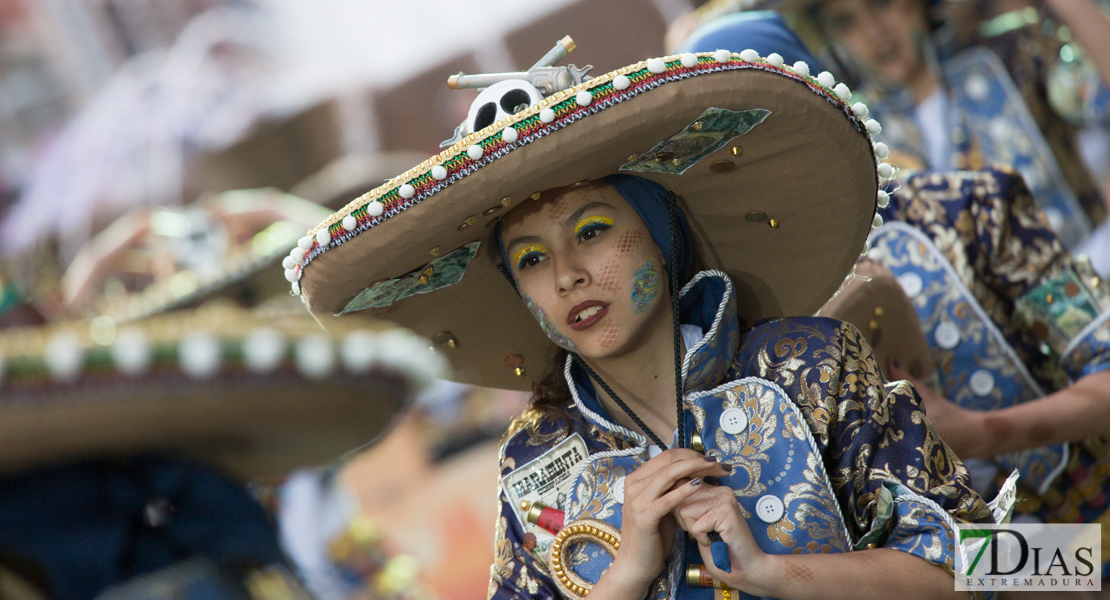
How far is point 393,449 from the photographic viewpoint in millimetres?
7258

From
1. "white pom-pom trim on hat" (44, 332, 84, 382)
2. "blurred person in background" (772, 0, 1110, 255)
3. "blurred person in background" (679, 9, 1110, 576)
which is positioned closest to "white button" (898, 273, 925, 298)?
"blurred person in background" (679, 9, 1110, 576)

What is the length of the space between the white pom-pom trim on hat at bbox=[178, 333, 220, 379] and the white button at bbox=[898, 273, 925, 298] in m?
1.87

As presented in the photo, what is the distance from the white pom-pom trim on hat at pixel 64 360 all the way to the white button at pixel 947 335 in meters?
2.00

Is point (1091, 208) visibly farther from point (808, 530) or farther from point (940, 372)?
point (808, 530)

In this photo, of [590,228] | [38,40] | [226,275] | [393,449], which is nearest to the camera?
[590,228]

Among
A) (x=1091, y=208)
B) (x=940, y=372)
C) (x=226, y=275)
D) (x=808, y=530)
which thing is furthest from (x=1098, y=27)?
(x=226, y=275)

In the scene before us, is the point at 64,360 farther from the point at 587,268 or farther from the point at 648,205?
the point at 648,205

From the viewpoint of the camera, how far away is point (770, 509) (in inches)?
59.9

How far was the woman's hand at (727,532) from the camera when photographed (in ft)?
4.62

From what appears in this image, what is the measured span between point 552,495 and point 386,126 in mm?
6802

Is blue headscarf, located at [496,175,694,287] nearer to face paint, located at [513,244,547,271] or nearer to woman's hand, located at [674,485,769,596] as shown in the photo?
face paint, located at [513,244,547,271]

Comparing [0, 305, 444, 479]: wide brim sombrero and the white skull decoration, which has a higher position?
the white skull decoration

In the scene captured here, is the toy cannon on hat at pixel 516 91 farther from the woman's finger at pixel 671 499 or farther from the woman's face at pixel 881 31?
the woman's face at pixel 881 31

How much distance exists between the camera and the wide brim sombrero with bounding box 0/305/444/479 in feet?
2.75
